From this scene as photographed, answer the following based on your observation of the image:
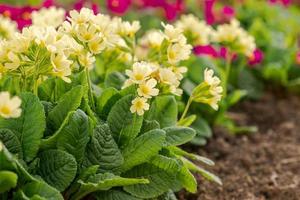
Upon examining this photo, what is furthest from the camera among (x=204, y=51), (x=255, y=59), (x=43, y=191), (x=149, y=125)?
(x=255, y=59)

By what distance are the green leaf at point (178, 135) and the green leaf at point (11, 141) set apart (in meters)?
0.47

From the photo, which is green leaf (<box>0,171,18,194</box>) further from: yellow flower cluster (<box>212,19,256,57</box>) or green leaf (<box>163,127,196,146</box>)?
yellow flower cluster (<box>212,19,256,57</box>)

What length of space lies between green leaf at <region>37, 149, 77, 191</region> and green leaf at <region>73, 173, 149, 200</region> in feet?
0.13

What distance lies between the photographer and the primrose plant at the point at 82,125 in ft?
6.37

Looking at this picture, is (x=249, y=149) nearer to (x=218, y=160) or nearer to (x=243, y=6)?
(x=218, y=160)

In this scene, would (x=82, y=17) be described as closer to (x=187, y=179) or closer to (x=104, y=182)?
(x=104, y=182)

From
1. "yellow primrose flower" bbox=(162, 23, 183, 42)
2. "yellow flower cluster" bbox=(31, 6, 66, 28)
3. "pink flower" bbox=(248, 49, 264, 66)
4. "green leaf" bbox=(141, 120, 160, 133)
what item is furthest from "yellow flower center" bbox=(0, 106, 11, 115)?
"pink flower" bbox=(248, 49, 264, 66)

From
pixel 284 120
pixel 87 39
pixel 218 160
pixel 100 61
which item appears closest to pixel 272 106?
pixel 284 120

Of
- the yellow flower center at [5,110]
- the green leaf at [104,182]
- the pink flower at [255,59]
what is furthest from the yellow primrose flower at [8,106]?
the pink flower at [255,59]

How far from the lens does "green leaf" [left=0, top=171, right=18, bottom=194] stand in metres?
1.78

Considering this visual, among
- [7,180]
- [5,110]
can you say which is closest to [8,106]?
[5,110]

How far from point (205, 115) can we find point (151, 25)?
3.18 feet

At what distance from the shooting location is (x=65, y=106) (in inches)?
81.0

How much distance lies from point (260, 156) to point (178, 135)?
0.88 m
